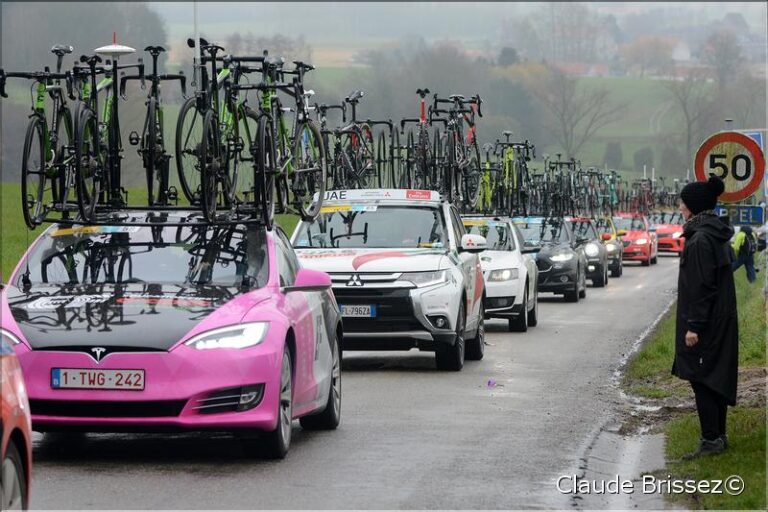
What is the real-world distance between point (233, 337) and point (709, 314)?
2903 millimetres

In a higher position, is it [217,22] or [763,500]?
[217,22]

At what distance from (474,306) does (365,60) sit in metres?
97.3

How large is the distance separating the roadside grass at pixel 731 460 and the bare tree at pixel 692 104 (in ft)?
397

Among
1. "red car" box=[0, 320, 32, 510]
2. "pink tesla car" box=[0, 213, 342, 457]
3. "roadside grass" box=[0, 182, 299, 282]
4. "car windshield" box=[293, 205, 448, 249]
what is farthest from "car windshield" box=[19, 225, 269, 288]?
"roadside grass" box=[0, 182, 299, 282]

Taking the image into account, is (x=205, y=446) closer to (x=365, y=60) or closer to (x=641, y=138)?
(x=365, y=60)

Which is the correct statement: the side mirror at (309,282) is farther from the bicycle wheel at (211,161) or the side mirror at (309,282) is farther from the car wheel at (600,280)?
the car wheel at (600,280)

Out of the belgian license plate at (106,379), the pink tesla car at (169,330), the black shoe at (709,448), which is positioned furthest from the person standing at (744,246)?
the belgian license plate at (106,379)

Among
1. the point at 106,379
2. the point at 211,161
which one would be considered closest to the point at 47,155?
the point at 211,161

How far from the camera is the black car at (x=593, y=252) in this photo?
40744 millimetres

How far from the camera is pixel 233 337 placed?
10.3m

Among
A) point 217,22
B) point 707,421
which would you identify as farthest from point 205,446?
point 217,22

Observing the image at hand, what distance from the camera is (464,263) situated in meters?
18.3

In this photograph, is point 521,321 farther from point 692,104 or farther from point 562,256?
point 692,104

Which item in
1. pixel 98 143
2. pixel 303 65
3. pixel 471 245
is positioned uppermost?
pixel 303 65
